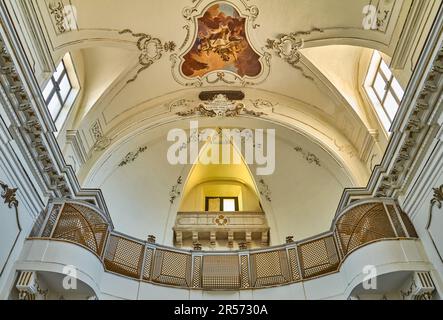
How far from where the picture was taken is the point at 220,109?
12742mm

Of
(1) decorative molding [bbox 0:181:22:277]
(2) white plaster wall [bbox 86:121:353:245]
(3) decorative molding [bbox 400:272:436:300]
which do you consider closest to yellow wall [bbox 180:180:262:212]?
(2) white plaster wall [bbox 86:121:353:245]

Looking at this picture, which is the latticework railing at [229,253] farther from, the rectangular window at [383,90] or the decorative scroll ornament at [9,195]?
the rectangular window at [383,90]

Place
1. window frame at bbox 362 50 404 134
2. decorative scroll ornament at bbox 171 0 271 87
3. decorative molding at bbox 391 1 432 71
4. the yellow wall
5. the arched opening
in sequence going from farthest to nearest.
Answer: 1. the yellow wall
2. the arched opening
3. decorative scroll ornament at bbox 171 0 271 87
4. window frame at bbox 362 50 404 134
5. decorative molding at bbox 391 1 432 71

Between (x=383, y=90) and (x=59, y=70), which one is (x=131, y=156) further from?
(x=383, y=90)

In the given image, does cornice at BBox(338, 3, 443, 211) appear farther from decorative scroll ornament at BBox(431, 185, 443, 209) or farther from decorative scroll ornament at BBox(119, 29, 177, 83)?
decorative scroll ornament at BBox(119, 29, 177, 83)

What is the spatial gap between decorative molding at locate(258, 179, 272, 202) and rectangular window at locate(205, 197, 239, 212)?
2.04 meters

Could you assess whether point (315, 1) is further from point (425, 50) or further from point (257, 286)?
point (257, 286)

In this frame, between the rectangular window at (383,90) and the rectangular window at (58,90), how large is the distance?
8.77 metres

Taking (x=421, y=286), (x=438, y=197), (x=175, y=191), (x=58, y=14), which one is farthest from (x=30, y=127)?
(x=421, y=286)

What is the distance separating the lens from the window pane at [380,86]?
10227 mm

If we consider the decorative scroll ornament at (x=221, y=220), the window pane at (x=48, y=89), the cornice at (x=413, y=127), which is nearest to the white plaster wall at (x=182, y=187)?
the decorative scroll ornament at (x=221, y=220)

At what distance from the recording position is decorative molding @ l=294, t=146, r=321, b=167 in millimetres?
12271

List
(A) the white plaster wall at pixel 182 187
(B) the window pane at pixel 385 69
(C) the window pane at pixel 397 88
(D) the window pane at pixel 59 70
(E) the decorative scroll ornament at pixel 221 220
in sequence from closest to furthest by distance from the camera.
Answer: (C) the window pane at pixel 397 88 → (B) the window pane at pixel 385 69 → (D) the window pane at pixel 59 70 → (A) the white plaster wall at pixel 182 187 → (E) the decorative scroll ornament at pixel 221 220

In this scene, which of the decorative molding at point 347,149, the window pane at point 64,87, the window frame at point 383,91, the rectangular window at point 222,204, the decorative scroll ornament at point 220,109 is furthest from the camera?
the rectangular window at point 222,204
